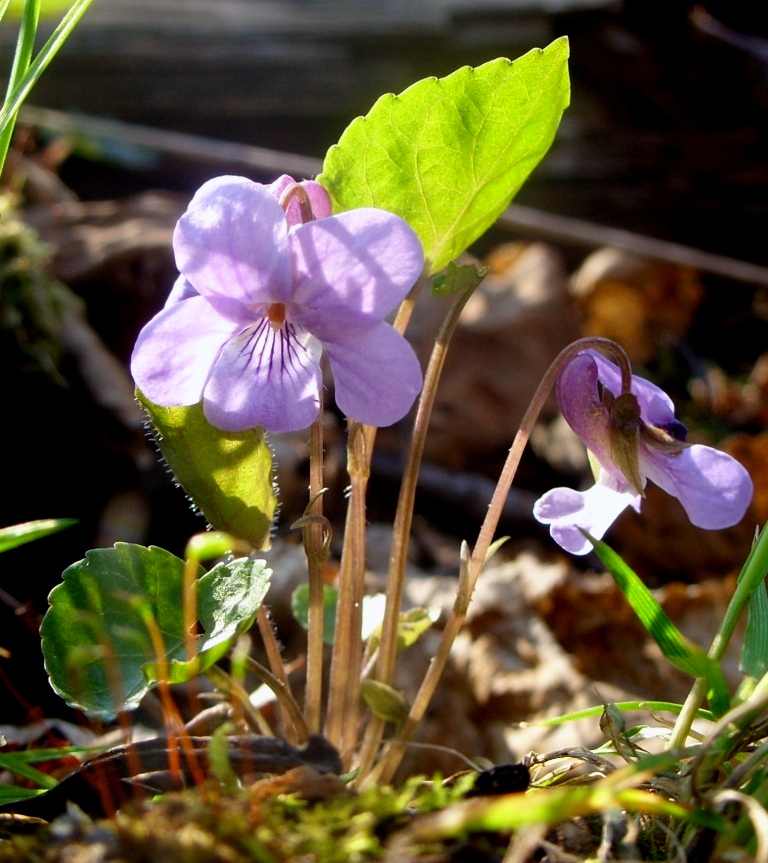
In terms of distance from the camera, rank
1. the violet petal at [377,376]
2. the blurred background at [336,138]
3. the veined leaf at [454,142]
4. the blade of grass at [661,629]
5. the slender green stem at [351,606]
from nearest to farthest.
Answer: the blade of grass at [661,629]
the violet petal at [377,376]
the veined leaf at [454,142]
the slender green stem at [351,606]
the blurred background at [336,138]

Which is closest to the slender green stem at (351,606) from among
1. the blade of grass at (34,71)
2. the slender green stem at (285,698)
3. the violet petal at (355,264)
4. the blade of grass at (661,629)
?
the slender green stem at (285,698)

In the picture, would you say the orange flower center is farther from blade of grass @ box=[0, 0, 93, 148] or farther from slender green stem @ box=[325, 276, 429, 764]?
blade of grass @ box=[0, 0, 93, 148]

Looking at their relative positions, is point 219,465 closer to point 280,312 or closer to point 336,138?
point 280,312

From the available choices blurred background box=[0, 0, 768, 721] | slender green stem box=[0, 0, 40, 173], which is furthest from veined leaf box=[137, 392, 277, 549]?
blurred background box=[0, 0, 768, 721]

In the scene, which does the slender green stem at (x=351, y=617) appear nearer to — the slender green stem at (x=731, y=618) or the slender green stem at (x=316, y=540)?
the slender green stem at (x=316, y=540)

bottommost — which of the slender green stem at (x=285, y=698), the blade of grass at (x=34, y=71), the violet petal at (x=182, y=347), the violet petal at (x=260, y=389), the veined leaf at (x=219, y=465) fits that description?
the slender green stem at (x=285, y=698)

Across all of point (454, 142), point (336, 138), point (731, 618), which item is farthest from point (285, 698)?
point (336, 138)

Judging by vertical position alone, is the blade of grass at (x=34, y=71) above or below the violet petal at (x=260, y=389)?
above
